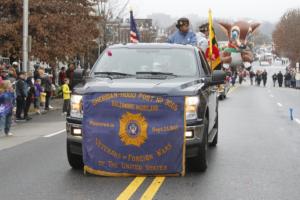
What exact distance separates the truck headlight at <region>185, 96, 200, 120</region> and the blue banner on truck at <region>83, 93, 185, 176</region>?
0.44 ft

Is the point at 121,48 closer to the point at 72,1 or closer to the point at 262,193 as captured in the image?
the point at 262,193

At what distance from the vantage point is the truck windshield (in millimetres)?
8586

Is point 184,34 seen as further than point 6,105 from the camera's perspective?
Yes

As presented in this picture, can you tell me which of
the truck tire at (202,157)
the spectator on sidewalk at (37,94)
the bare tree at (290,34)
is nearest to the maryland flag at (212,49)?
the spectator on sidewalk at (37,94)

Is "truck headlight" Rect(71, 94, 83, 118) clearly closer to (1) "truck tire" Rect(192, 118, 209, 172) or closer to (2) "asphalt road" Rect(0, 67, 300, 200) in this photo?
(2) "asphalt road" Rect(0, 67, 300, 200)

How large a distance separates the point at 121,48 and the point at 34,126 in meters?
7.90

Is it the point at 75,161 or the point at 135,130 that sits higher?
the point at 135,130

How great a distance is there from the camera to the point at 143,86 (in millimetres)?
7320

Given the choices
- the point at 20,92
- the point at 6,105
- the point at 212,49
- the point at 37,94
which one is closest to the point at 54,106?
the point at 37,94

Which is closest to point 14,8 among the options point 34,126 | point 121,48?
point 34,126

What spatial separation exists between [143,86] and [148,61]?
4.79ft

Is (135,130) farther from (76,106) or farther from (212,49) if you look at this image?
(212,49)

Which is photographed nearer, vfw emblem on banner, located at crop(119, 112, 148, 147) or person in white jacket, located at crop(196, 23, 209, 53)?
vfw emblem on banner, located at crop(119, 112, 148, 147)

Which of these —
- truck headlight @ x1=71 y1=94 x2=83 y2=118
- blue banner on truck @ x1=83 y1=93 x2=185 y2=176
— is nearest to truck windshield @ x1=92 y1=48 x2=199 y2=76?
truck headlight @ x1=71 y1=94 x2=83 y2=118
